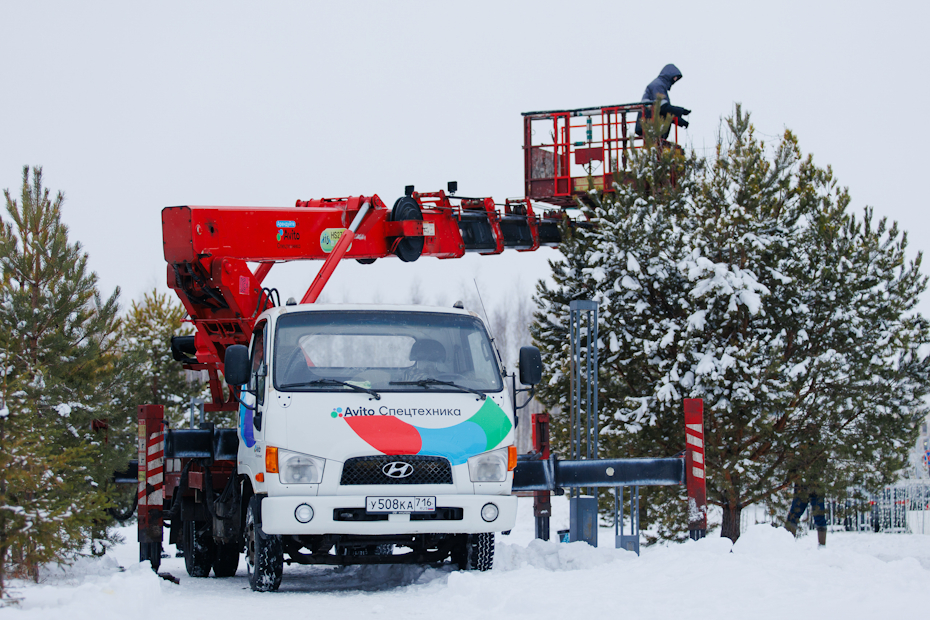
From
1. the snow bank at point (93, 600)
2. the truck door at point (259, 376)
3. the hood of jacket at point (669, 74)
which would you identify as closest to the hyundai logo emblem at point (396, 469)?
the truck door at point (259, 376)

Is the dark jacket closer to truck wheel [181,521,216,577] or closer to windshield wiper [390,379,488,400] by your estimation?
truck wheel [181,521,216,577]

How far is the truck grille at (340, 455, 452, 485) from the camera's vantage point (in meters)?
7.87

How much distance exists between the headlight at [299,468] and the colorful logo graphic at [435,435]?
363 mm

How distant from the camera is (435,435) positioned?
801 centimetres

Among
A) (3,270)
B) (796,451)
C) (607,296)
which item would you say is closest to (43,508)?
(3,270)

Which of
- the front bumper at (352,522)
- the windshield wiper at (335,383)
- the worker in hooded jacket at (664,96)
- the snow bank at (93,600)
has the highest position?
the worker in hooded jacket at (664,96)

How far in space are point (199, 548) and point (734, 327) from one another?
933cm

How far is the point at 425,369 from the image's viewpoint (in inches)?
334

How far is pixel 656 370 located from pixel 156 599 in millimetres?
11393

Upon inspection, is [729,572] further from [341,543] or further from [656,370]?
[656,370]

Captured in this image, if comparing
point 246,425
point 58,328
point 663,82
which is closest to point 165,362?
point 58,328

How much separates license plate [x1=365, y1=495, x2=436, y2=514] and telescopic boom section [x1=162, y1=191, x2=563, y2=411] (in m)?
3.20

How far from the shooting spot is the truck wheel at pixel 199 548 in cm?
1058

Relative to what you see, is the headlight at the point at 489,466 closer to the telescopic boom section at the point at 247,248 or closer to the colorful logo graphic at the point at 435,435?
the colorful logo graphic at the point at 435,435
